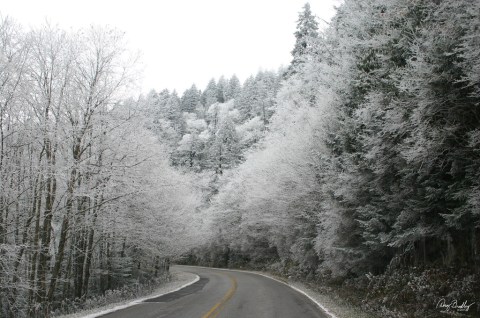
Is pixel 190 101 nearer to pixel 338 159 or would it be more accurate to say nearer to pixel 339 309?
pixel 338 159

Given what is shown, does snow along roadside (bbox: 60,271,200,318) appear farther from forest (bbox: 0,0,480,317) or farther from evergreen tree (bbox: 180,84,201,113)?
evergreen tree (bbox: 180,84,201,113)

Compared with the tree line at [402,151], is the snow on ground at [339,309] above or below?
below

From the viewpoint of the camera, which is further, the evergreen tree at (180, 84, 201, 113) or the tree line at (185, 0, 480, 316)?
the evergreen tree at (180, 84, 201, 113)

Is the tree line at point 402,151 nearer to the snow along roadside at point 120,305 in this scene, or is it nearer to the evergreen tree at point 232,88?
the snow along roadside at point 120,305

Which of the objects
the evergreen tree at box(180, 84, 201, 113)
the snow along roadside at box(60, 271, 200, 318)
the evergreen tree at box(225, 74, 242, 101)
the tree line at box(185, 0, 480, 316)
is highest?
the evergreen tree at box(225, 74, 242, 101)

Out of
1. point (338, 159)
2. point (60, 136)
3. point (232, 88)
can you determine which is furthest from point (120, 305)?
point (232, 88)

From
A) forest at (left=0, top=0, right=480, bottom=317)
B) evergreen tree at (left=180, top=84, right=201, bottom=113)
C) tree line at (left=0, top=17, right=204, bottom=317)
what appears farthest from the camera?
evergreen tree at (left=180, top=84, right=201, bottom=113)

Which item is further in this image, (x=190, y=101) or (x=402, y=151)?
(x=190, y=101)

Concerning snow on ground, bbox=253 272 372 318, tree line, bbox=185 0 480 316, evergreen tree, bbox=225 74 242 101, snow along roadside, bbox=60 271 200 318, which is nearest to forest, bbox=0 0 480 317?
tree line, bbox=185 0 480 316

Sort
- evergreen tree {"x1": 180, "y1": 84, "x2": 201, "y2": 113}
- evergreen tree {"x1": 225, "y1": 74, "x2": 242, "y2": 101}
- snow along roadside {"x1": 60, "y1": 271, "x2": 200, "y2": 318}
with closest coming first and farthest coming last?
1. snow along roadside {"x1": 60, "y1": 271, "x2": 200, "y2": 318}
2. evergreen tree {"x1": 180, "y1": 84, "x2": 201, "y2": 113}
3. evergreen tree {"x1": 225, "y1": 74, "x2": 242, "y2": 101}

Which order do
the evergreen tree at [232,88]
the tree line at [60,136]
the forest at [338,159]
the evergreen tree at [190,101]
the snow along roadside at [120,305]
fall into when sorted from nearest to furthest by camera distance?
the forest at [338,159] < the snow along roadside at [120,305] < the tree line at [60,136] < the evergreen tree at [190,101] < the evergreen tree at [232,88]

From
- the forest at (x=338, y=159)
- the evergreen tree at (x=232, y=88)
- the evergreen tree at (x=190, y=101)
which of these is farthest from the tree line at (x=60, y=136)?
the evergreen tree at (x=232, y=88)

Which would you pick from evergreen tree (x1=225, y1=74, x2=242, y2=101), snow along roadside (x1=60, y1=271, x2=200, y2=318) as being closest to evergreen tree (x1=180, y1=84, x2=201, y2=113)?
evergreen tree (x1=225, y1=74, x2=242, y2=101)

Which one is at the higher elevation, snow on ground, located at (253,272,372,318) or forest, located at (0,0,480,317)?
forest, located at (0,0,480,317)
